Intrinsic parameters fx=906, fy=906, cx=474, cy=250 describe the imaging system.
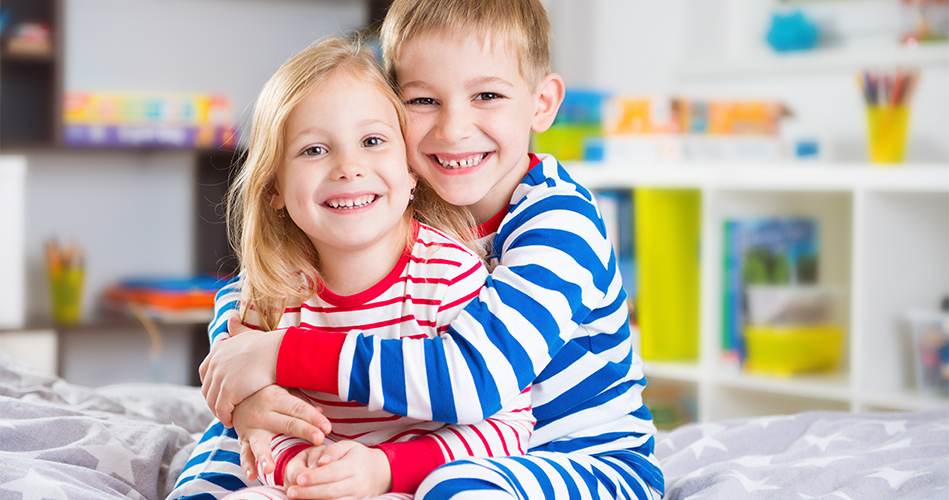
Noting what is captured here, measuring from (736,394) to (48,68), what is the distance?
2139mm

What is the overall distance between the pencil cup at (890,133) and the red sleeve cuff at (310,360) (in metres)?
1.51

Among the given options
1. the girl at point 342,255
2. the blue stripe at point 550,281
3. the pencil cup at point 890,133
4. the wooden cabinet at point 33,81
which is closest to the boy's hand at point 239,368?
the girl at point 342,255

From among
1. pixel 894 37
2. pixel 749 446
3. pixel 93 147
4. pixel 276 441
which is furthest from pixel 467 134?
pixel 93 147

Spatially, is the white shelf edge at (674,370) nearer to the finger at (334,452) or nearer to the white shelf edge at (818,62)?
the white shelf edge at (818,62)

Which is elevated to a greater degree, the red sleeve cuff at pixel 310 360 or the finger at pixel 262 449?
the red sleeve cuff at pixel 310 360

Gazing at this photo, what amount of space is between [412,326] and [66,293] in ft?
7.01

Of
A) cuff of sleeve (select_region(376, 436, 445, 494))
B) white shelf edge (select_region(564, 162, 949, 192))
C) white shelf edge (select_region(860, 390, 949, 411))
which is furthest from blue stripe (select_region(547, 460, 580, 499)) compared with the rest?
white shelf edge (select_region(860, 390, 949, 411))

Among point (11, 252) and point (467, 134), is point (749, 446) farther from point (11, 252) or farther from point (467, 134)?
point (11, 252)

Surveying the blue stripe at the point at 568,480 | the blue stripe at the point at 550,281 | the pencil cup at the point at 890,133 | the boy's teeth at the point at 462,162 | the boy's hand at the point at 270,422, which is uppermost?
the pencil cup at the point at 890,133

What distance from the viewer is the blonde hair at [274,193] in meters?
0.92

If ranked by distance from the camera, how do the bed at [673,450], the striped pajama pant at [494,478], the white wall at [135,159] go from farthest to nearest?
the white wall at [135,159] → the bed at [673,450] → the striped pajama pant at [494,478]

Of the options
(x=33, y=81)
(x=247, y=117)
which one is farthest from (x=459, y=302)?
(x=247, y=117)

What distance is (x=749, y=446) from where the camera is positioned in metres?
1.24

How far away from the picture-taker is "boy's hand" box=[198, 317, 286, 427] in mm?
857
